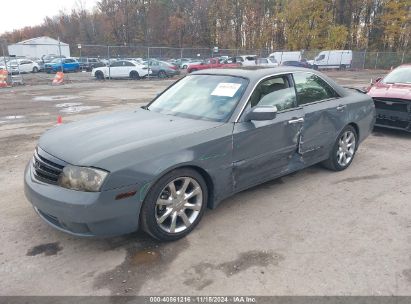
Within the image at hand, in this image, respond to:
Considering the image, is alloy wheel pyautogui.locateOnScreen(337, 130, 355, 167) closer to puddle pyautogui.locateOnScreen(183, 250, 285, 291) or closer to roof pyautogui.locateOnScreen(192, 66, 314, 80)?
roof pyautogui.locateOnScreen(192, 66, 314, 80)

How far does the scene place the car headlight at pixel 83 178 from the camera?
2924 mm

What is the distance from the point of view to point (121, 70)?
1026 inches

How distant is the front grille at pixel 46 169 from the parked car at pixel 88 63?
35062 mm

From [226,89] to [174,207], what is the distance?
1546 mm

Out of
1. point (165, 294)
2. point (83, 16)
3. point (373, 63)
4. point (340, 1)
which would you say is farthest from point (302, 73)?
point (83, 16)

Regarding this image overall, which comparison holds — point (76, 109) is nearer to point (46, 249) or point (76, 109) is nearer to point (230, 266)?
point (46, 249)

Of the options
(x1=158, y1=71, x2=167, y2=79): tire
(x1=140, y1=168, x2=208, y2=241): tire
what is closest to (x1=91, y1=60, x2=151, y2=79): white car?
(x1=158, y1=71, x2=167, y2=79): tire

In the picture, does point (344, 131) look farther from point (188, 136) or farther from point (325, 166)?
point (188, 136)

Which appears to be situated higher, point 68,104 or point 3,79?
point 3,79

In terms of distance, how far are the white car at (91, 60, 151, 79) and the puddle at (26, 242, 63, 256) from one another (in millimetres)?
23875

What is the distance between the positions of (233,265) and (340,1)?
51.3 meters

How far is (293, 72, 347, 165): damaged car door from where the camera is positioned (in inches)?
179

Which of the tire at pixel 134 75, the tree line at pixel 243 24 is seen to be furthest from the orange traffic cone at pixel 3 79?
the tree line at pixel 243 24

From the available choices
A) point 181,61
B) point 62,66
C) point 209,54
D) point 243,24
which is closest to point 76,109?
point 62,66
